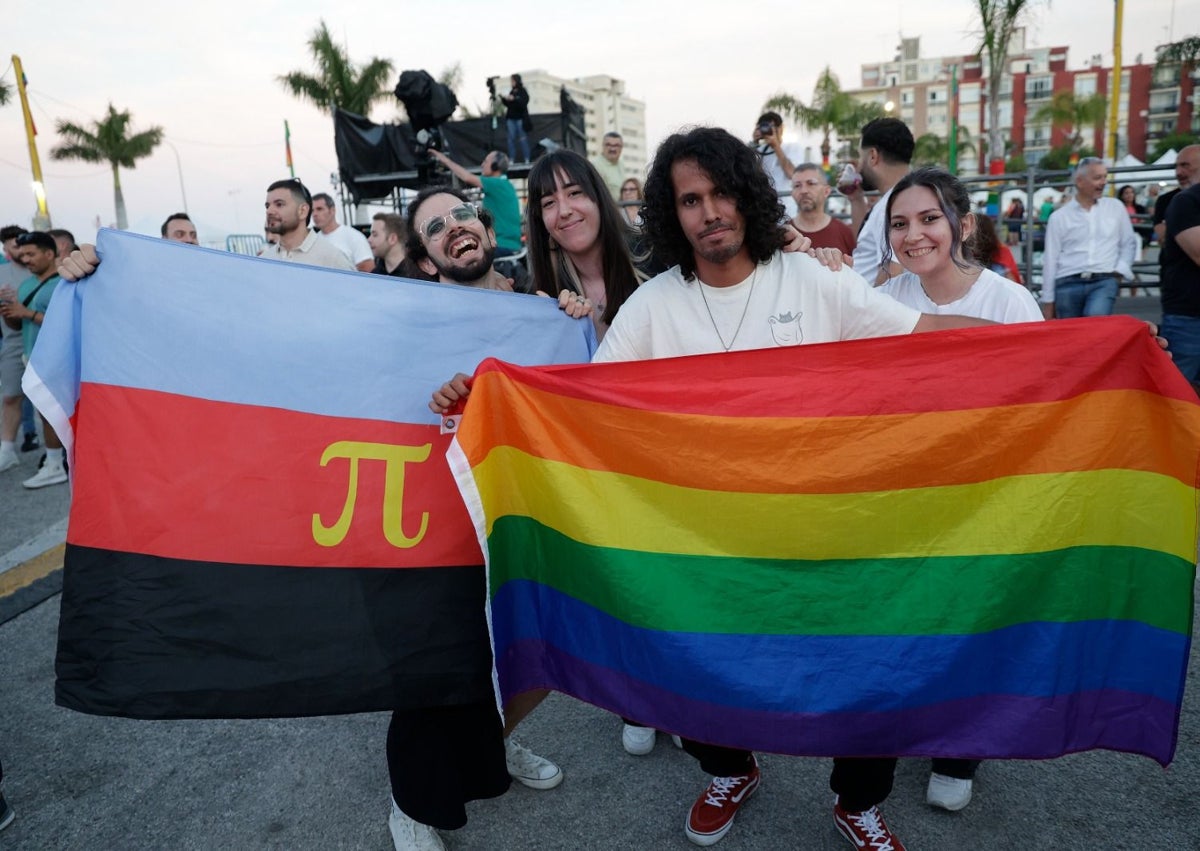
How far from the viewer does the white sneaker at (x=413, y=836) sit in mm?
2461

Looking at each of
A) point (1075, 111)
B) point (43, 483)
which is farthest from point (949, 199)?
point (1075, 111)

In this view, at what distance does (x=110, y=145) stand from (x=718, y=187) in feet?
155

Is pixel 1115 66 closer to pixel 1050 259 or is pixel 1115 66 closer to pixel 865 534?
pixel 1050 259

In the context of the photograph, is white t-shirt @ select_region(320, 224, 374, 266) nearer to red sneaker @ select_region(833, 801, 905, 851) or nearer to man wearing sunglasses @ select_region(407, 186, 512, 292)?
man wearing sunglasses @ select_region(407, 186, 512, 292)

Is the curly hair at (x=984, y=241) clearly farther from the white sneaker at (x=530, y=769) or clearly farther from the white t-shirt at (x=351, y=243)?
the white t-shirt at (x=351, y=243)

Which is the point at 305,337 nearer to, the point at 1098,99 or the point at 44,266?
the point at 44,266

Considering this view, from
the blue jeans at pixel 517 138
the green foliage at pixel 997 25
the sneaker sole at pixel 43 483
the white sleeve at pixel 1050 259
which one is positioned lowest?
the sneaker sole at pixel 43 483

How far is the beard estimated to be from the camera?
114 inches

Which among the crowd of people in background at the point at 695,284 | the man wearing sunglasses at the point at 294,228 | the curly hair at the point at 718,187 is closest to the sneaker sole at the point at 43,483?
the man wearing sunglasses at the point at 294,228

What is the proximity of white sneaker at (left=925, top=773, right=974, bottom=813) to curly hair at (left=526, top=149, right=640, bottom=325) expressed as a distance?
1.91 metres

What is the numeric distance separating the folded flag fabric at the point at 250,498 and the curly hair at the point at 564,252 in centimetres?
71

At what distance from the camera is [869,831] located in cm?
236

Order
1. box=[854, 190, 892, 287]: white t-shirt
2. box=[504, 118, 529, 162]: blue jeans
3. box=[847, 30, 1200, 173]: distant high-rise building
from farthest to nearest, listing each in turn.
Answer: box=[847, 30, 1200, 173]: distant high-rise building → box=[504, 118, 529, 162]: blue jeans → box=[854, 190, 892, 287]: white t-shirt

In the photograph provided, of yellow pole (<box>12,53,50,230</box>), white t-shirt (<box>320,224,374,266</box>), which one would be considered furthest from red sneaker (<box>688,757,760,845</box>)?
yellow pole (<box>12,53,50,230</box>)
